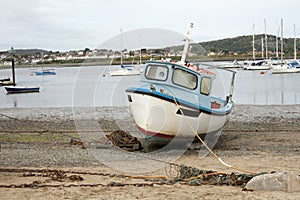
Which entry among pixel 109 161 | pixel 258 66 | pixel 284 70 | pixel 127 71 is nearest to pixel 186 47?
pixel 109 161

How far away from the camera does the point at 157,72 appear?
1341cm

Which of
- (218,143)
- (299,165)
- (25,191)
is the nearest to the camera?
(25,191)

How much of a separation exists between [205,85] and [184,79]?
862 millimetres

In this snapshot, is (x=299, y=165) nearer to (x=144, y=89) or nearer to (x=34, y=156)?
(x=144, y=89)

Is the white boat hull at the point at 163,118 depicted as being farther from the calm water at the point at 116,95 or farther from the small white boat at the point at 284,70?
the small white boat at the point at 284,70

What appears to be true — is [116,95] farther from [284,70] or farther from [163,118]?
[284,70]

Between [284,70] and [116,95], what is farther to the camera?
[284,70]

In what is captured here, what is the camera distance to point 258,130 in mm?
18875

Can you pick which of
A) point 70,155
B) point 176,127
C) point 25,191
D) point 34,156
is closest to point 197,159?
point 176,127

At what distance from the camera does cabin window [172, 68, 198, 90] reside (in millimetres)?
13258

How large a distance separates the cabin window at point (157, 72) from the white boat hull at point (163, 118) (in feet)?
2.70

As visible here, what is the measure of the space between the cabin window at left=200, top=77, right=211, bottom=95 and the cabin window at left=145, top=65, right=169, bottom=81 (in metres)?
1.23

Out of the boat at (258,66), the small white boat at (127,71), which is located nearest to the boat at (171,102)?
the small white boat at (127,71)

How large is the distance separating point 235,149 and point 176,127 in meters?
2.63
